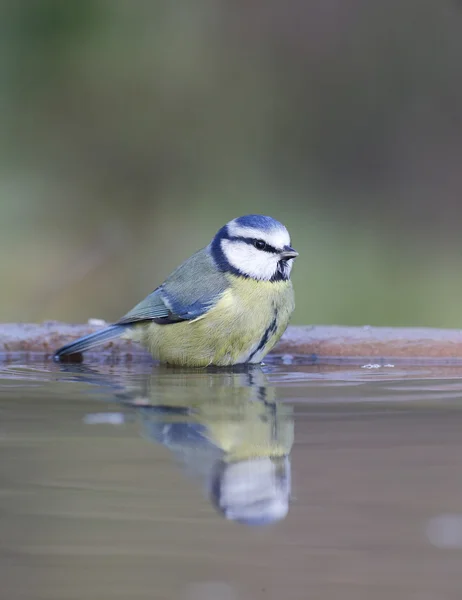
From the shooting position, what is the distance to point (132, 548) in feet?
5.23

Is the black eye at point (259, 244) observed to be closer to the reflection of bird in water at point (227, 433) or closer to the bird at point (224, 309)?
the bird at point (224, 309)

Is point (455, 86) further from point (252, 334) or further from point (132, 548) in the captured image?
point (132, 548)

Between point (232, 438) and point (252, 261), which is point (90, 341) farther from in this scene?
point (232, 438)

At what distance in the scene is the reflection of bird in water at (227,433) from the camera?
70.9 inches

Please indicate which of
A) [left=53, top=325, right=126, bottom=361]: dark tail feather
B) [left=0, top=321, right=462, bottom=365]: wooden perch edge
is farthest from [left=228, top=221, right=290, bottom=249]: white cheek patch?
[left=53, top=325, right=126, bottom=361]: dark tail feather

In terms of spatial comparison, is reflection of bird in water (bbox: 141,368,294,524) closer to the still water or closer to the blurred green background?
the still water

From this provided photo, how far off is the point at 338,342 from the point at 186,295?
61 centimetres

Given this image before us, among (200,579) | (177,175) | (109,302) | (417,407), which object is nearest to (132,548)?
(200,579)

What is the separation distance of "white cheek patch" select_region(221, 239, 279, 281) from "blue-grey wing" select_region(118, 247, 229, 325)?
0.27 ft

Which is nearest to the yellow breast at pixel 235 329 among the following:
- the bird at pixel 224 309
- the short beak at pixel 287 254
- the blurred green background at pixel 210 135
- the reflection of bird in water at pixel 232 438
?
the bird at pixel 224 309

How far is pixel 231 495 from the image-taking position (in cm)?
181

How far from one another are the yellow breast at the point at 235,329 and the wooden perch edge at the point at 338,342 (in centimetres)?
18

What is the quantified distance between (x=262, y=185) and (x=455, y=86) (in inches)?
70.2

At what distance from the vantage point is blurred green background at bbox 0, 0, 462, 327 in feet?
24.1
